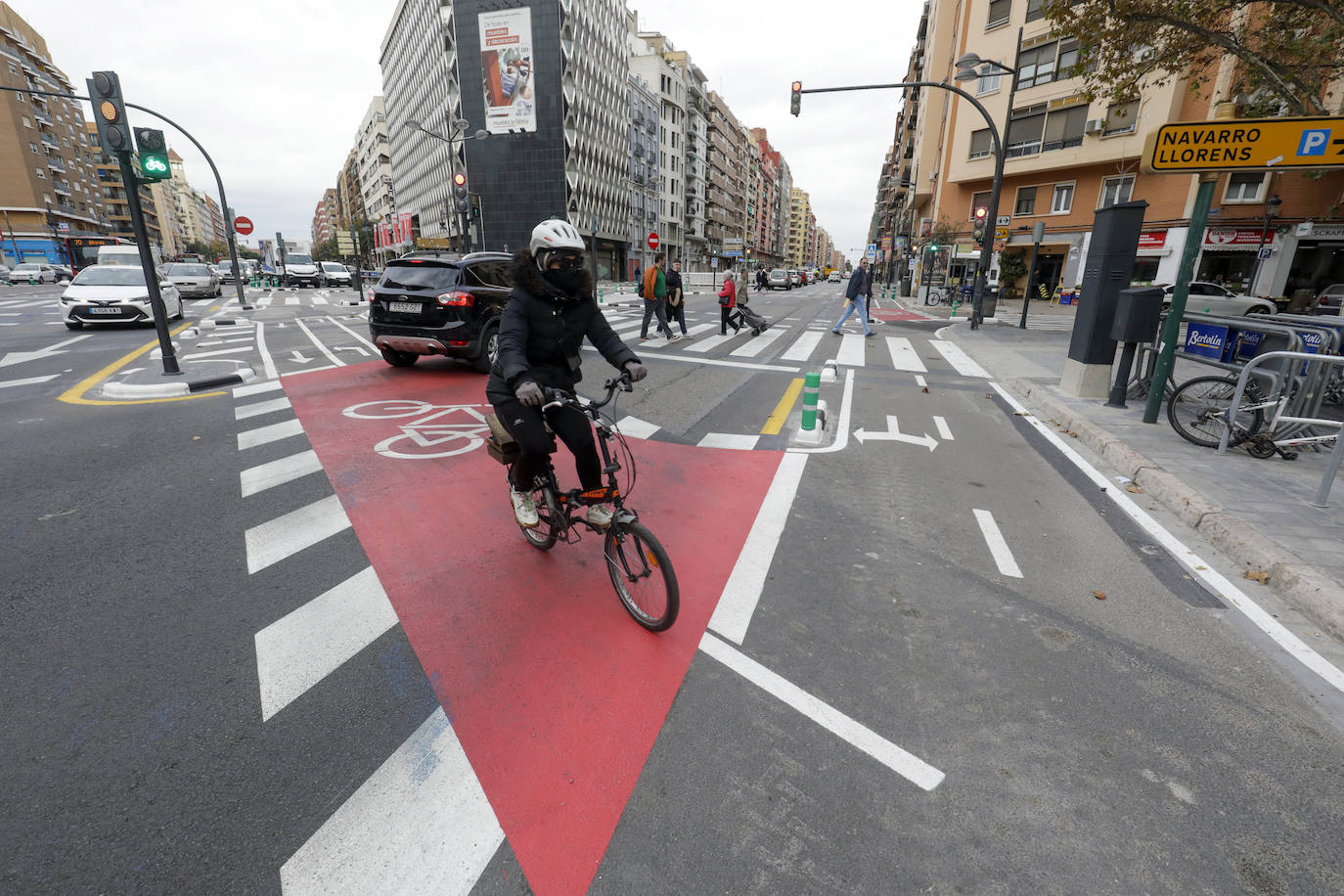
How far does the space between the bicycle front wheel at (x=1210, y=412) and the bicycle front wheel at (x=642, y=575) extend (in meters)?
6.19

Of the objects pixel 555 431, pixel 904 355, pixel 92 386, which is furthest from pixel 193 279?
pixel 555 431

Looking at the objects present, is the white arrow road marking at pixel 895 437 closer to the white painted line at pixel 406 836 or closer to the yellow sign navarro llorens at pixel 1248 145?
the yellow sign navarro llorens at pixel 1248 145

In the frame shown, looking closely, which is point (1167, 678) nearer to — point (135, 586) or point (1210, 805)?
point (1210, 805)

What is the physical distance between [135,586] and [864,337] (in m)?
15.8

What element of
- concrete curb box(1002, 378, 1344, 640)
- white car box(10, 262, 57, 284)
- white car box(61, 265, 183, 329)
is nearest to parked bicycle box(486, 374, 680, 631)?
concrete curb box(1002, 378, 1344, 640)

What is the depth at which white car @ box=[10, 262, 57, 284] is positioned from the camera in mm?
40312

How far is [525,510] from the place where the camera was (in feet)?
12.6

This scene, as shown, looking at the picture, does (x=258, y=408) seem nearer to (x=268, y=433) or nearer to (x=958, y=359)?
(x=268, y=433)

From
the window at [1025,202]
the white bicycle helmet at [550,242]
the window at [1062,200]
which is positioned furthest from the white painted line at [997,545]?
the window at [1025,202]

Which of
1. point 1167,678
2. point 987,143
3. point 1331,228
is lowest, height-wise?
point 1167,678

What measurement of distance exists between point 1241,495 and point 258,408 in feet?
33.4

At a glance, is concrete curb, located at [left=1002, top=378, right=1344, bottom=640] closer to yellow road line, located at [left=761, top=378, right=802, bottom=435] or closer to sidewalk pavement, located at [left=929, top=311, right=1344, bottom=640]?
sidewalk pavement, located at [left=929, top=311, right=1344, bottom=640]

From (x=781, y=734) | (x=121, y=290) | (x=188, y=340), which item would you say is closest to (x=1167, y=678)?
(x=781, y=734)

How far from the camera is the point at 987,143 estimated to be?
32.3 metres
